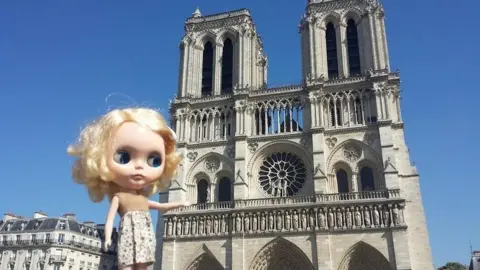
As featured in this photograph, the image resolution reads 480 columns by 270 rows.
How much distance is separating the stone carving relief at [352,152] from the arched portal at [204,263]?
350 inches

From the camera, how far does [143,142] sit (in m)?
5.25

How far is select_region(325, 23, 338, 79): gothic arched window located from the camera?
2744 centimetres

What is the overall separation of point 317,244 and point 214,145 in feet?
27.1

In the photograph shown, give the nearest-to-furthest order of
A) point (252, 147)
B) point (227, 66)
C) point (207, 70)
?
point (252, 147) < point (227, 66) < point (207, 70)

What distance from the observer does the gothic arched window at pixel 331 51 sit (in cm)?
2744

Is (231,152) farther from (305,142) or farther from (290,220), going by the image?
(290,220)

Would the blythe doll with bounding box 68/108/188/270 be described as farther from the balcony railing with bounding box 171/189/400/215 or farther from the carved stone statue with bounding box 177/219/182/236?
the carved stone statue with bounding box 177/219/182/236

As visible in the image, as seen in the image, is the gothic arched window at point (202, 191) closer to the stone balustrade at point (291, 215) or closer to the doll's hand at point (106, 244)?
the stone balustrade at point (291, 215)

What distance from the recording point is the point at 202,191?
86.5ft

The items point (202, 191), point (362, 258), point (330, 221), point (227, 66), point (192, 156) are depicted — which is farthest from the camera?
point (227, 66)

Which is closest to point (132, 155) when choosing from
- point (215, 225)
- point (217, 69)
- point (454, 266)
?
point (215, 225)

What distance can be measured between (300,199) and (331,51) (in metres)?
9.80

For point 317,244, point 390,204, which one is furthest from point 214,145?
point 390,204

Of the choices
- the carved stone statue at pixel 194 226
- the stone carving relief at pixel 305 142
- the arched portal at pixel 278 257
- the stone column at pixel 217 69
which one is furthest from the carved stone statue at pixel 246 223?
the stone column at pixel 217 69
